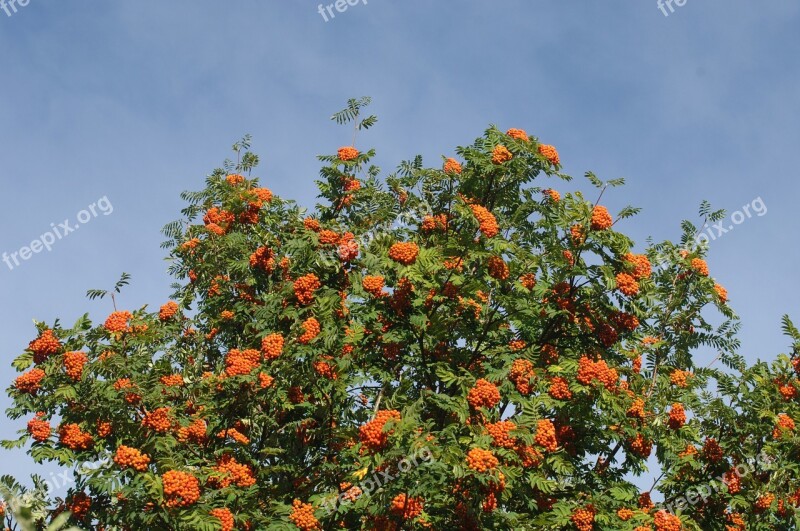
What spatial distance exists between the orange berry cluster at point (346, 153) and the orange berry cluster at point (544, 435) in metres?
6.26

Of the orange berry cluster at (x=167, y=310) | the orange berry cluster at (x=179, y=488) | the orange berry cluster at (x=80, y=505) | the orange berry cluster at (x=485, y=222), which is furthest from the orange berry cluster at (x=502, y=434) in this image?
the orange berry cluster at (x=167, y=310)

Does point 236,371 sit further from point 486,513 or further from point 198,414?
point 486,513

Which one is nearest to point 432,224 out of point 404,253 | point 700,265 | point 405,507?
point 404,253

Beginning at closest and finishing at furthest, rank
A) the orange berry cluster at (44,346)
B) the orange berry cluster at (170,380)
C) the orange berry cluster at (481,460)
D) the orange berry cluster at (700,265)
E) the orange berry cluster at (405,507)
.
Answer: the orange berry cluster at (481,460)
the orange berry cluster at (405,507)
the orange berry cluster at (44,346)
the orange berry cluster at (170,380)
the orange berry cluster at (700,265)

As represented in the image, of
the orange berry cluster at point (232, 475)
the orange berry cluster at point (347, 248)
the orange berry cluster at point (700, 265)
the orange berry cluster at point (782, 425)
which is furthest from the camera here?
the orange berry cluster at point (700, 265)

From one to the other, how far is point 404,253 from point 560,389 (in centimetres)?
285

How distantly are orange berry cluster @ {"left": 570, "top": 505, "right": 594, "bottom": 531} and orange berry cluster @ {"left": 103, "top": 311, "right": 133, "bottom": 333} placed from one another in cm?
693

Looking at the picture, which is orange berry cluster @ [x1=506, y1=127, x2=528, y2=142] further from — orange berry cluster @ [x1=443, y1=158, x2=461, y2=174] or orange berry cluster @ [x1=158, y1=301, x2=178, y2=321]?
orange berry cluster @ [x1=158, y1=301, x2=178, y2=321]

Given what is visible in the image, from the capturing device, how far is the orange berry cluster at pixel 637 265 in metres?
11.3

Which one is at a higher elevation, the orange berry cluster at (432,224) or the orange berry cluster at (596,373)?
the orange berry cluster at (432,224)

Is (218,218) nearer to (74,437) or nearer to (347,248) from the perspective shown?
(347,248)

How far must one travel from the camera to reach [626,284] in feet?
36.7

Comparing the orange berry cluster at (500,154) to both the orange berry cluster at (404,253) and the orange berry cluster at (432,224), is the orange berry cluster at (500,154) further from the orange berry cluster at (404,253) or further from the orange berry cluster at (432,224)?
the orange berry cluster at (404,253)

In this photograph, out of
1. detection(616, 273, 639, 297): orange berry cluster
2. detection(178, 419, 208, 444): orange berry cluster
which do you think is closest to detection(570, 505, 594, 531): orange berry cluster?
detection(616, 273, 639, 297): orange berry cluster
